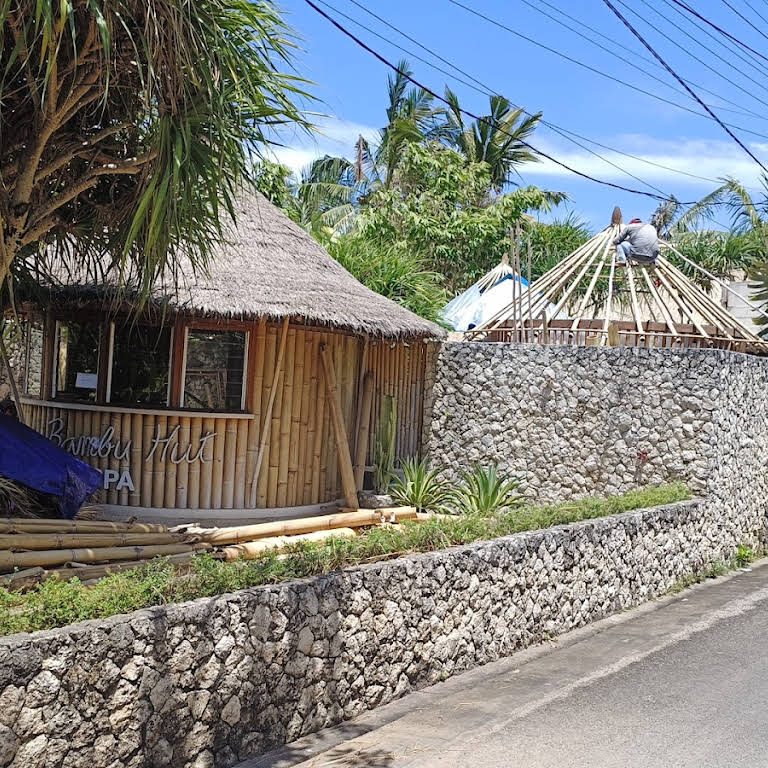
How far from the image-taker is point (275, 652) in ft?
18.1

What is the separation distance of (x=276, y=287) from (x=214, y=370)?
1.30 m

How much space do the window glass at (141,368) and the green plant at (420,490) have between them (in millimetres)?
3639

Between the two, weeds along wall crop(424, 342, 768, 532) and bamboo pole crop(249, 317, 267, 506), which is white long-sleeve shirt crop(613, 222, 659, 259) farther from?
bamboo pole crop(249, 317, 267, 506)

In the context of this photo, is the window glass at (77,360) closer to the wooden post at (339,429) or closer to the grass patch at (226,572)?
the wooden post at (339,429)

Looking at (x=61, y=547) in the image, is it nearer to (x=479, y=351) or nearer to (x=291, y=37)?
(x=291, y=37)

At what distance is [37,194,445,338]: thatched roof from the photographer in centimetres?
1035

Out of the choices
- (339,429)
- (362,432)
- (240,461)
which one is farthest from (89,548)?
(362,432)

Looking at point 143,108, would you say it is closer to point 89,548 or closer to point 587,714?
point 89,548

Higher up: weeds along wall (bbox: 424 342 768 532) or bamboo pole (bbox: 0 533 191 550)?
weeds along wall (bbox: 424 342 768 532)

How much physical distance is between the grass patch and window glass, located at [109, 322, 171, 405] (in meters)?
4.51

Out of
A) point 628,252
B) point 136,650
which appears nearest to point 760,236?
point 628,252

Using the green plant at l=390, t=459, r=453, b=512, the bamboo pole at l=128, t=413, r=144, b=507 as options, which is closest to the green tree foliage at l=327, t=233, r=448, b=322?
the green plant at l=390, t=459, r=453, b=512

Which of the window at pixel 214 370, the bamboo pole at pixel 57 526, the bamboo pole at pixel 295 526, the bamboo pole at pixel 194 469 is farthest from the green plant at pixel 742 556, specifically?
the bamboo pole at pixel 57 526

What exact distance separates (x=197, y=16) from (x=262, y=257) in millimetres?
5638
